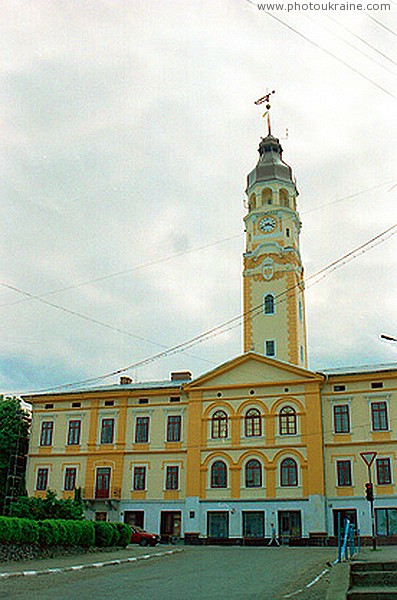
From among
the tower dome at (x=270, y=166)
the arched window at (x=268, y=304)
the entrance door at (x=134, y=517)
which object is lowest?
the entrance door at (x=134, y=517)

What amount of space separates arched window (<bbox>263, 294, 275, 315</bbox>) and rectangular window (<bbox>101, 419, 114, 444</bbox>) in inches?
520

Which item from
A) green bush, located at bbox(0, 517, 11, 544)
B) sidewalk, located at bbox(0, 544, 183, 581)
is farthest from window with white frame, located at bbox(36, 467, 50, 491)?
green bush, located at bbox(0, 517, 11, 544)

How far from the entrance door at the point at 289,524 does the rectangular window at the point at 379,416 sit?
261 inches

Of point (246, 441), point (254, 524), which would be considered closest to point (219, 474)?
point (246, 441)

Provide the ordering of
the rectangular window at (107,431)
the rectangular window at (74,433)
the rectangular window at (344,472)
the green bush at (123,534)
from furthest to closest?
the rectangular window at (74,433), the rectangular window at (107,431), the rectangular window at (344,472), the green bush at (123,534)

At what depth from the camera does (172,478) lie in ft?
134

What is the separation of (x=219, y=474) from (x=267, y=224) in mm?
19057

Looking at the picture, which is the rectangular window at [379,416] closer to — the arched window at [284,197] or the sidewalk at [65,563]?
the sidewalk at [65,563]

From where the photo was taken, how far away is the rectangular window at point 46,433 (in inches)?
1740

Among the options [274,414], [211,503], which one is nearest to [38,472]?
[211,503]

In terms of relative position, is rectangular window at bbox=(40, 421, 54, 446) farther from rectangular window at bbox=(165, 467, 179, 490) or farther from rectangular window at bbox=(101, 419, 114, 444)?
rectangular window at bbox=(165, 467, 179, 490)

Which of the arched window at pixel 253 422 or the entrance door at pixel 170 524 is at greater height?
the arched window at pixel 253 422

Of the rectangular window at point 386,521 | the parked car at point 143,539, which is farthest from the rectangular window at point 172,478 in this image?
the rectangular window at point 386,521

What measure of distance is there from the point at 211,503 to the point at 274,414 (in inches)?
256
